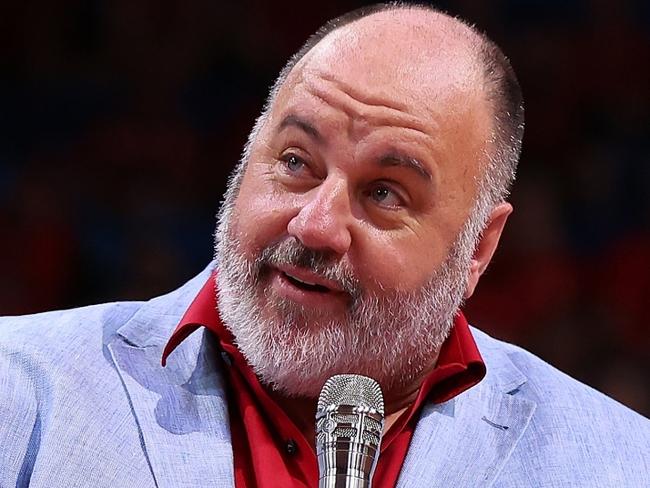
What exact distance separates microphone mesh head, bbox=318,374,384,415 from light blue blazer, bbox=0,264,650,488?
306 millimetres

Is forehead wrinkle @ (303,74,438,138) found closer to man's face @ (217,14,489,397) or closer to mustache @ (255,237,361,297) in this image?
man's face @ (217,14,489,397)

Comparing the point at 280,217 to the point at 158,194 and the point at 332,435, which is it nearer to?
the point at 332,435

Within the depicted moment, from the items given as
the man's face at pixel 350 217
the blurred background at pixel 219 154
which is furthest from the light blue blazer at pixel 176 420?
the blurred background at pixel 219 154

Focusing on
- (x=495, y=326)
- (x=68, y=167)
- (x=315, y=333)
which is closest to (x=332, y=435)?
(x=315, y=333)

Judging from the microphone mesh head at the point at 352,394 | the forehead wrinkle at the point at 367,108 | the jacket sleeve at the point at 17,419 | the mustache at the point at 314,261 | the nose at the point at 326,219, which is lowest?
the jacket sleeve at the point at 17,419

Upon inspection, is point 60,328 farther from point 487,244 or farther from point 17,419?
point 487,244

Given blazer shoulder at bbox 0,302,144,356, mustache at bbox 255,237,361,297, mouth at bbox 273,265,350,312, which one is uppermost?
mustache at bbox 255,237,361,297

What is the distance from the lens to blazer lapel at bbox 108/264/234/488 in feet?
5.29

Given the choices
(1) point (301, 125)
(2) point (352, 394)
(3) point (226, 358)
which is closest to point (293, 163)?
(1) point (301, 125)

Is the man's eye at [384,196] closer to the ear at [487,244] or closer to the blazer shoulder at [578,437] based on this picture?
the ear at [487,244]

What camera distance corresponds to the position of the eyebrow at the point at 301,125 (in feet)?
5.53

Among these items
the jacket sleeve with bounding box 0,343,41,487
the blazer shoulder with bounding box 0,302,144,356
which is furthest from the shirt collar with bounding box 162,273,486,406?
the jacket sleeve with bounding box 0,343,41,487

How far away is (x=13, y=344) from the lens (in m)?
1.68

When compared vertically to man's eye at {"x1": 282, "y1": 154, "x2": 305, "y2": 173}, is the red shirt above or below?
below
